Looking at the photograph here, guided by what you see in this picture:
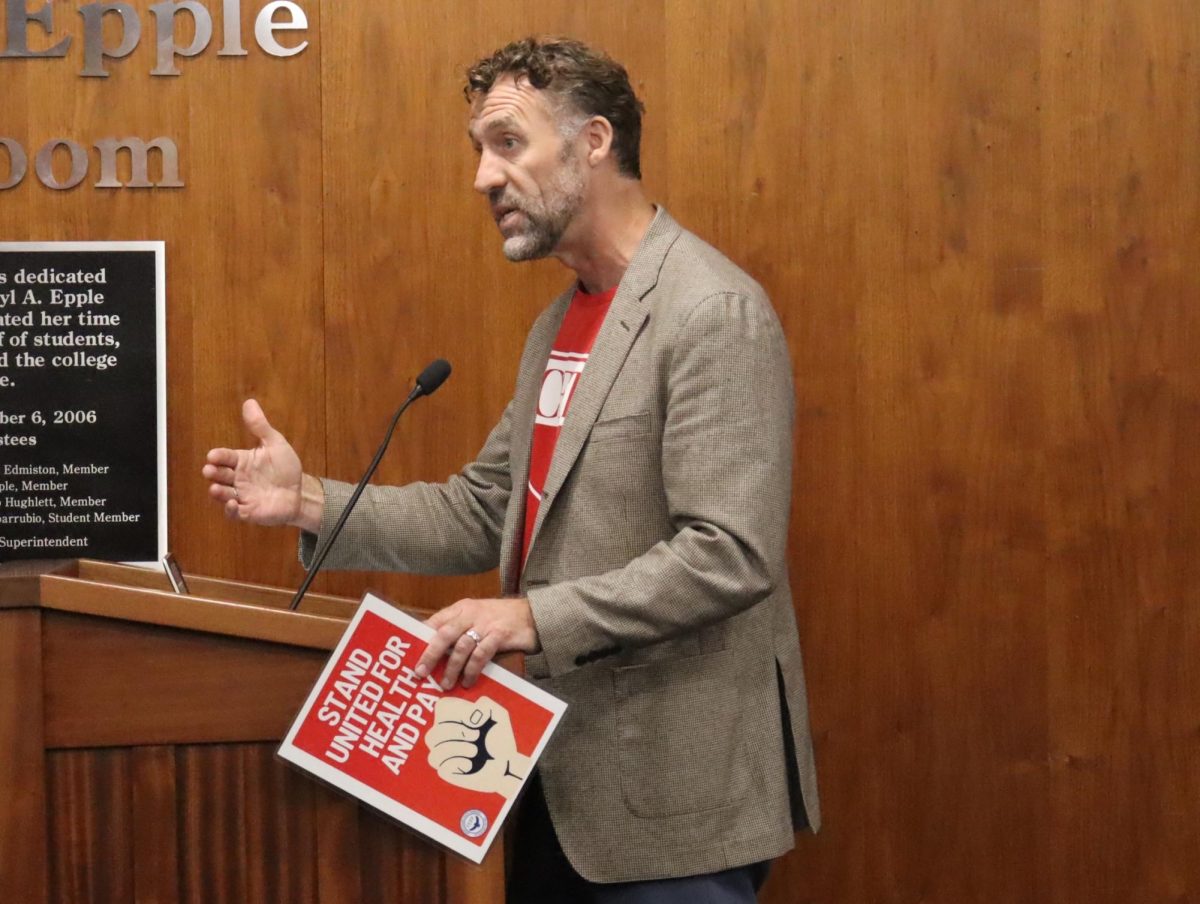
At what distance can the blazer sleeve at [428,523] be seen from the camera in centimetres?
193

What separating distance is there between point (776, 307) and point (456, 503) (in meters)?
0.75

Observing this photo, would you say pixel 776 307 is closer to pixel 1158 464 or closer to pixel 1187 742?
pixel 1158 464

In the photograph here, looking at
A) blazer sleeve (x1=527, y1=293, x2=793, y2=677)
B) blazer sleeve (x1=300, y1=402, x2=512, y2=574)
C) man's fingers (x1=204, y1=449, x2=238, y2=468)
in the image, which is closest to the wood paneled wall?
blazer sleeve (x1=300, y1=402, x2=512, y2=574)

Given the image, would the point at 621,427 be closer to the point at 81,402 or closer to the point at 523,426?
the point at 523,426

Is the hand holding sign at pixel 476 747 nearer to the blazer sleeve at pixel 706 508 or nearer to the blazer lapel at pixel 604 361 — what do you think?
→ the blazer sleeve at pixel 706 508

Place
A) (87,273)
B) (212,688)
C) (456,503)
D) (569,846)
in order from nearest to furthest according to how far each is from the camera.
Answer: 1. (212,688)
2. (569,846)
3. (456,503)
4. (87,273)

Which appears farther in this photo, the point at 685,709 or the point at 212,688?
the point at 685,709

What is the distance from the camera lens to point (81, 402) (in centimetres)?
243

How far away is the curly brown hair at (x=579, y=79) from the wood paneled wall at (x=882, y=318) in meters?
0.56

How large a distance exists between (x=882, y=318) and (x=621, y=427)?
3.18 feet

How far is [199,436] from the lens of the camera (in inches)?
96.3

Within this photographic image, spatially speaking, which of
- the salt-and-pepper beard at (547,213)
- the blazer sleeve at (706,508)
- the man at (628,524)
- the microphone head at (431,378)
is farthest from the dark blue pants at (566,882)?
the salt-and-pepper beard at (547,213)

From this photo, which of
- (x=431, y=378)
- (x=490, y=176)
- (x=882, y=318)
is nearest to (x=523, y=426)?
(x=431, y=378)

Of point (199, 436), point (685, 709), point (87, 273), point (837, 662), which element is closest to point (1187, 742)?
point (837, 662)
